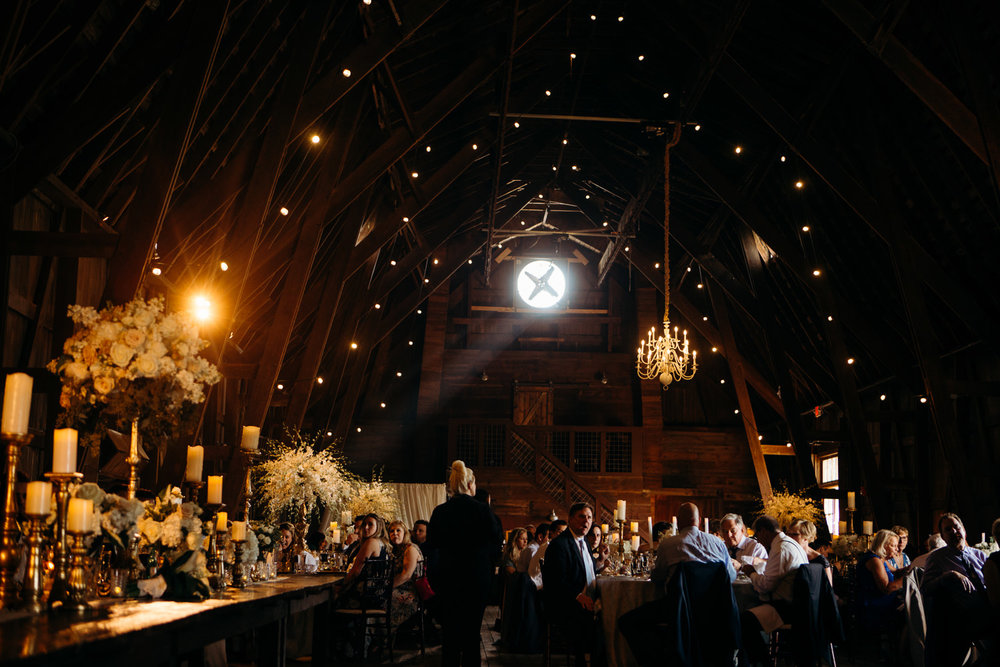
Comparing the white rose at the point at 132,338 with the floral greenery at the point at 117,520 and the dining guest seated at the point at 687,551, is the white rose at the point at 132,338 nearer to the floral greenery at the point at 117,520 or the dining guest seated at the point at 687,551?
the floral greenery at the point at 117,520

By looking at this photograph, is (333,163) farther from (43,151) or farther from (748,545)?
(748,545)

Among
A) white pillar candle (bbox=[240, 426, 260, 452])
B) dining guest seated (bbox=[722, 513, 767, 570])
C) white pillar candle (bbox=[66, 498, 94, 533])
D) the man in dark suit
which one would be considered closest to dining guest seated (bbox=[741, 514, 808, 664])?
the man in dark suit

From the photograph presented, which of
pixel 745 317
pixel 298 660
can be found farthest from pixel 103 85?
pixel 745 317

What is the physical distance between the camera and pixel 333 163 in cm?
1050

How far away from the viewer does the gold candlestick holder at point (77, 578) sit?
3.05 m

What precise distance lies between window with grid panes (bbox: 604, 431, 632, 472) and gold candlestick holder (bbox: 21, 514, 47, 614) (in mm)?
16964

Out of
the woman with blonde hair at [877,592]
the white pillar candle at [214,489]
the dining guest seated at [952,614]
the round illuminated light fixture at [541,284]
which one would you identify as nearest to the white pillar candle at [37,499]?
the white pillar candle at [214,489]

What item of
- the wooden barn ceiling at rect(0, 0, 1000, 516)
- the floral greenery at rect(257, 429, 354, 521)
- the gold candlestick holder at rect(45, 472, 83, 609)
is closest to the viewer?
the gold candlestick holder at rect(45, 472, 83, 609)

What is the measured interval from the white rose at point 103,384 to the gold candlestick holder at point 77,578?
2.94ft

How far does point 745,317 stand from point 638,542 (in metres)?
8.55

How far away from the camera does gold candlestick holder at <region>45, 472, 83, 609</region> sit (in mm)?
3086

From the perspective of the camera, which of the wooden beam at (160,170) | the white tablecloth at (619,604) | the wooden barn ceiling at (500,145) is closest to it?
the white tablecloth at (619,604)

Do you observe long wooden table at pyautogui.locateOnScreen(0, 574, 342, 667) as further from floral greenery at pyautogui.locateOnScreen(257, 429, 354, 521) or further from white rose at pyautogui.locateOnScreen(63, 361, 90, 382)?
floral greenery at pyautogui.locateOnScreen(257, 429, 354, 521)

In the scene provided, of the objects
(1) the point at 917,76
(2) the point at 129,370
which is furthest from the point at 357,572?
(1) the point at 917,76
